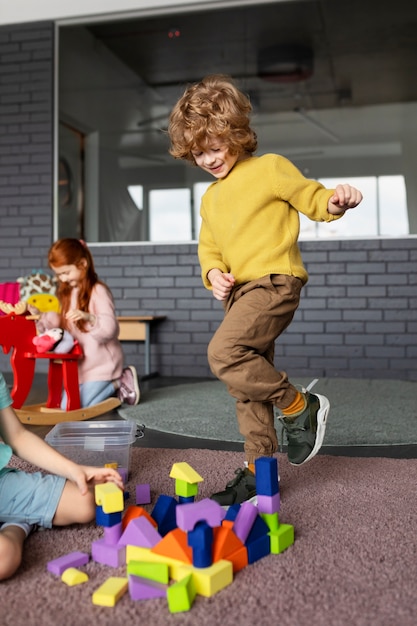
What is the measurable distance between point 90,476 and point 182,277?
3332 millimetres

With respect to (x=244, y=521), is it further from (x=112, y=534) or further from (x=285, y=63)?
(x=285, y=63)

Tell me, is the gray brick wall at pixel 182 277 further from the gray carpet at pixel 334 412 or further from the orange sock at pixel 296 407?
the orange sock at pixel 296 407

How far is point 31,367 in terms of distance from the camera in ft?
9.50

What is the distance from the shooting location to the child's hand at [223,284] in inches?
67.3

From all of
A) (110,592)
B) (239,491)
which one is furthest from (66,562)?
(239,491)

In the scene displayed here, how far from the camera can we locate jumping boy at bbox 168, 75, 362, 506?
1681mm

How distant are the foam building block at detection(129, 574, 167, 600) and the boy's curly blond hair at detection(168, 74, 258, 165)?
110cm

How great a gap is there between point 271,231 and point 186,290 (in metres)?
2.88

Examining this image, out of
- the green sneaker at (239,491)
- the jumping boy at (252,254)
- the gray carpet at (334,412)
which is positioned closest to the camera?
the green sneaker at (239,491)

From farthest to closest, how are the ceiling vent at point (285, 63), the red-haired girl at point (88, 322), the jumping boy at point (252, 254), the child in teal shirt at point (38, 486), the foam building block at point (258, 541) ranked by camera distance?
1. the ceiling vent at point (285, 63)
2. the red-haired girl at point (88, 322)
3. the jumping boy at point (252, 254)
4. the child in teal shirt at point (38, 486)
5. the foam building block at point (258, 541)

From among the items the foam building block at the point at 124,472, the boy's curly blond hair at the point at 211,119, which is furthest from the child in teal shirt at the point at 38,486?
the boy's curly blond hair at the point at 211,119

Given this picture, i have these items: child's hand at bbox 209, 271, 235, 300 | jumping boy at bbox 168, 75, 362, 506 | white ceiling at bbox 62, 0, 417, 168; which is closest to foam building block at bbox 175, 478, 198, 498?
jumping boy at bbox 168, 75, 362, 506

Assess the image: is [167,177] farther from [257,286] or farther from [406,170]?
[257,286]

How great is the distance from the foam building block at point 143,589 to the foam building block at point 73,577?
4.3 inches
